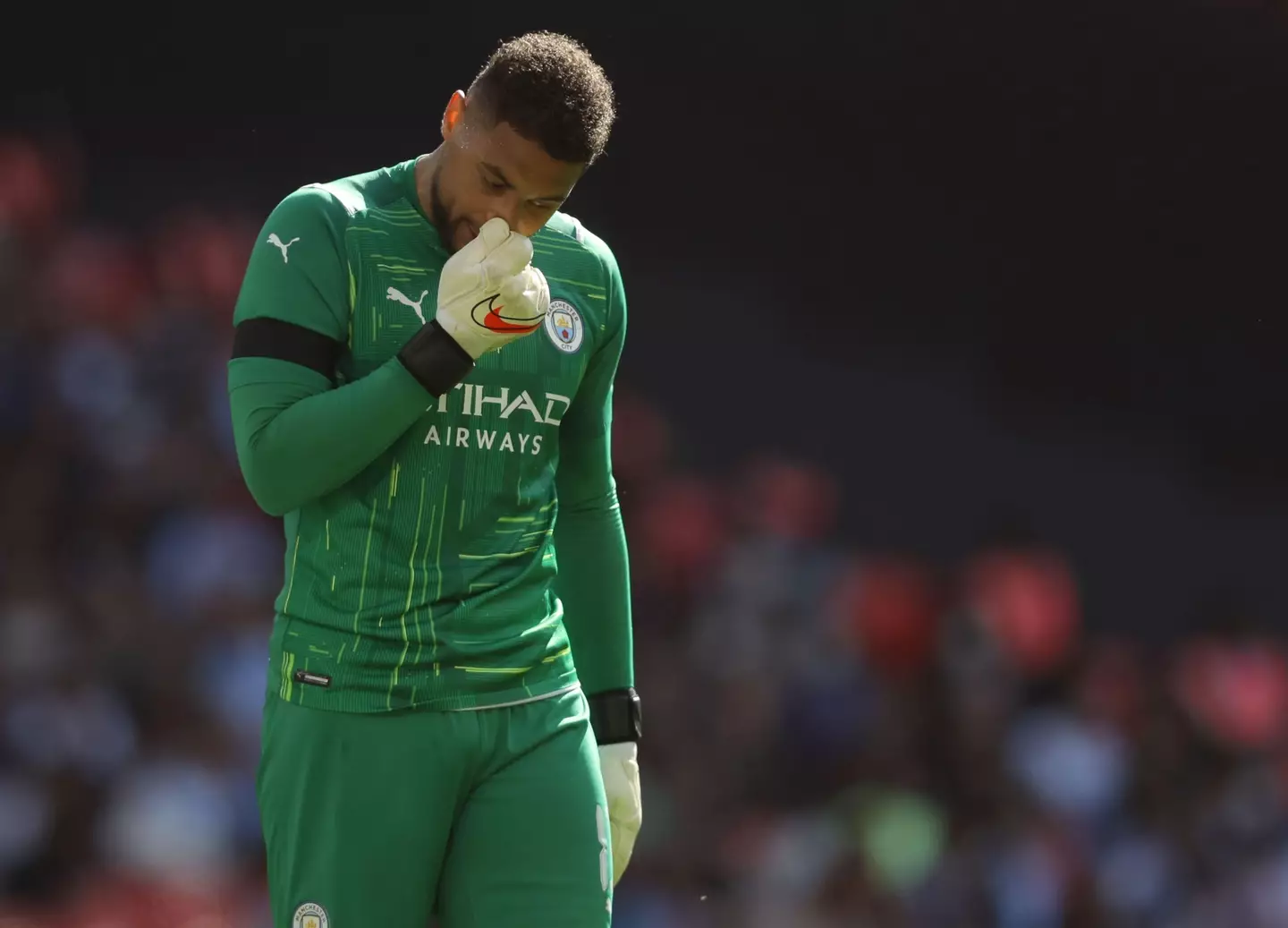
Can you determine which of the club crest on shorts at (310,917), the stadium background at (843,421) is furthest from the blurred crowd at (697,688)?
the club crest on shorts at (310,917)

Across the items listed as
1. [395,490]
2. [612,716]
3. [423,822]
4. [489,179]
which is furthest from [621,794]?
[489,179]

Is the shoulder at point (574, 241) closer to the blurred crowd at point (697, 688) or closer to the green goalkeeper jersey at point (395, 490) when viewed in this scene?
the green goalkeeper jersey at point (395, 490)

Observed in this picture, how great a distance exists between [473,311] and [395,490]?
244 millimetres

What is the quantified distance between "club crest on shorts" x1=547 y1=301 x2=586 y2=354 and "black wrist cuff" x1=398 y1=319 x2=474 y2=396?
22 centimetres

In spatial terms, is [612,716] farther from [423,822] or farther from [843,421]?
[843,421]

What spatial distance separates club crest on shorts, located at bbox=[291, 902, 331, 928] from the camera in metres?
1.75

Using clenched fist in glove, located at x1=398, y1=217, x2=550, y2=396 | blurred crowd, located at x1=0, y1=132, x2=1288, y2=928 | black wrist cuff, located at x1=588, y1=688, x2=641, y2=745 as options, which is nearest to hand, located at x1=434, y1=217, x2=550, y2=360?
clenched fist in glove, located at x1=398, y1=217, x2=550, y2=396

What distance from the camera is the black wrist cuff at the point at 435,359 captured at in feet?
5.45

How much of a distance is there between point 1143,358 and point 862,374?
898mm

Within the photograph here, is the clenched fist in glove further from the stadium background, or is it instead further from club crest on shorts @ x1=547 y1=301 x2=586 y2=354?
the stadium background

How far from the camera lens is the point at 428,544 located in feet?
5.89

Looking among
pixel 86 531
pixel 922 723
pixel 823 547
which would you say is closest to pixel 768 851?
pixel 922 723

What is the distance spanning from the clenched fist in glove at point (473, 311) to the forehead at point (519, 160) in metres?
0.09

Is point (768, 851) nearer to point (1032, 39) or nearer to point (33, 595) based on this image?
point (33, 595)
